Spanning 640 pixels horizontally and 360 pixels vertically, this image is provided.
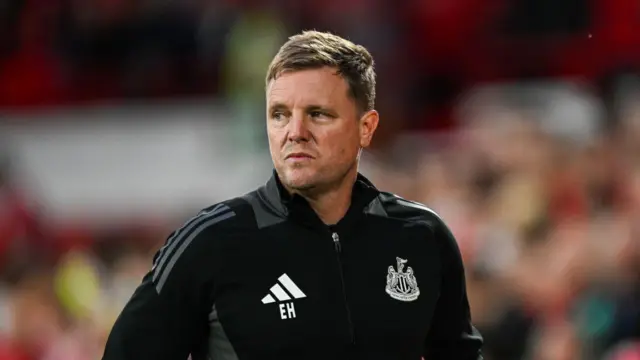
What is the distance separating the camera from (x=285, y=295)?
2.88 metres

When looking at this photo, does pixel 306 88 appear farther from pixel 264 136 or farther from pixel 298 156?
pixel 264 136

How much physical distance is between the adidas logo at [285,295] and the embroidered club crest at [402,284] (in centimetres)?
22

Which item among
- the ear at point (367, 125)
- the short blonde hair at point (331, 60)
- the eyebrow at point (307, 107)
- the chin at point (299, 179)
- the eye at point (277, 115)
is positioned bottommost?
the chin at point (299, 179)

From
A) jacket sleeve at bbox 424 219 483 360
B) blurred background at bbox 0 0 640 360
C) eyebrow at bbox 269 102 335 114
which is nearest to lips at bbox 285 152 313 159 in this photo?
eyebrow at bbox 269 102 335 114

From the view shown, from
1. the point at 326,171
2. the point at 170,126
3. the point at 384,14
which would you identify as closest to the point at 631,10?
the point at 384,14

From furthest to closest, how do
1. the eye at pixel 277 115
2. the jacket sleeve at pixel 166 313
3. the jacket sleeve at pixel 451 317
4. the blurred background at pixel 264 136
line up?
the blurred background at pixel 264 136 < the jacket sleeve at pixel 451 317 < the eye at pixel 277 115 < the jacket sleeve at pixel 166 313

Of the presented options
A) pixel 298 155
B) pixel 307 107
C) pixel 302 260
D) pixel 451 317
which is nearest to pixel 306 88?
pixel 307 107

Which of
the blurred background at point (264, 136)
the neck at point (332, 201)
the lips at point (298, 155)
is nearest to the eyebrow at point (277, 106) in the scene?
the lips at point (298, 155)

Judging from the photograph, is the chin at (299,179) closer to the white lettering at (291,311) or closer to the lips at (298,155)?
the lips at (298,155)

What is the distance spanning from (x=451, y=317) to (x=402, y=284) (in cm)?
26

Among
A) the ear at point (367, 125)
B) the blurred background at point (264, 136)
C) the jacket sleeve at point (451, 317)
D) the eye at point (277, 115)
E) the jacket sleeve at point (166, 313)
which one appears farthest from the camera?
the blurred background at point (264, 136)

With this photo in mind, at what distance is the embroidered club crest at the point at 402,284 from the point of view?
2.98 meters

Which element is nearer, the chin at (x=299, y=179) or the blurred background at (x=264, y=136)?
the chin at (x=299, y=179)

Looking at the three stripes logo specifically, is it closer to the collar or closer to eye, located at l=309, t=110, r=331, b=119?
the collar
